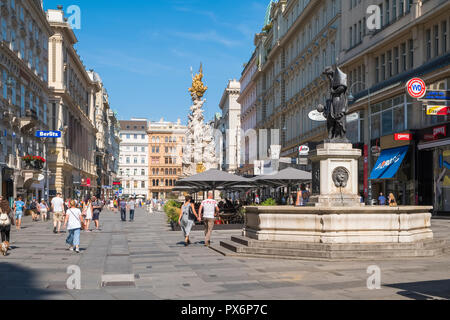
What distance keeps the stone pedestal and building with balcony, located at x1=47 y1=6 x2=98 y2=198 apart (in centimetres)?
4332

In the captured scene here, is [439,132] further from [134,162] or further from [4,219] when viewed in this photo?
[134,162]

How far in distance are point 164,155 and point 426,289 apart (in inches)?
6174

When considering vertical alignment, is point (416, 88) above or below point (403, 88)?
below

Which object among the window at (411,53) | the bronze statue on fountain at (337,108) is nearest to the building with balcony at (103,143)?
the window at (411,53)

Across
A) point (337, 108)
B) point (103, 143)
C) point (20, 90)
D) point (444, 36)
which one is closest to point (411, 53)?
point (444, 36)

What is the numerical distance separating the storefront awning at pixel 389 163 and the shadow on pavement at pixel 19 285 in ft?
87.7

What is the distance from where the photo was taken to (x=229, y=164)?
118 metres

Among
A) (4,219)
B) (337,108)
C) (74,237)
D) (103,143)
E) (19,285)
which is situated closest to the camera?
(19,285)

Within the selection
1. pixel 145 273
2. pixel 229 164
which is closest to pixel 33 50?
pixel 145 273

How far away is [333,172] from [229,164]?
3973 inches

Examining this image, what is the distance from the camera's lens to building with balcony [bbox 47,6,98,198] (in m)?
67.6

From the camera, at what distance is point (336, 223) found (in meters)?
15.0

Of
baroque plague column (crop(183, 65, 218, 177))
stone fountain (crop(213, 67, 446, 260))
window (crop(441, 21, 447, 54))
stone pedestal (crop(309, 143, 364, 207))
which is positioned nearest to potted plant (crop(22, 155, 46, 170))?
baroque plague column (crop(183, 65, 218, 177))

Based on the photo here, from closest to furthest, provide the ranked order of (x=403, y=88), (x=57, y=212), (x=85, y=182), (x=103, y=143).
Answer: (x=57, y=212)
(x=403, y=88)
(x=85, y=182)
(x=103, y=143)
